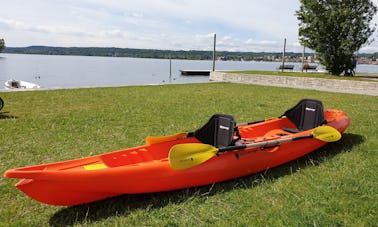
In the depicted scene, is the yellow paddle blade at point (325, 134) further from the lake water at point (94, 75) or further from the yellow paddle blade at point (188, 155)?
the lake water at point (94, 75)

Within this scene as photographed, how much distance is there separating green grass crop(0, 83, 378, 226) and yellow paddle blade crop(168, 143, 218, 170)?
0.43 metres

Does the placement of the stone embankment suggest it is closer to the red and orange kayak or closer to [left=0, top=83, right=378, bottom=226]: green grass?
[left=0, top=83, right=378, bottom=226]: green grass

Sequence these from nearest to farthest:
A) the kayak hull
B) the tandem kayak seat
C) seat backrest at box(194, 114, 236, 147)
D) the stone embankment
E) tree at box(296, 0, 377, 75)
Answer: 1. the kayak hull
2. seat backrest at box(194, 114, 236, 147)
3. the tandem kayak seat
4. the stone embankment
5. tree at box(296, 0, 377, 75)

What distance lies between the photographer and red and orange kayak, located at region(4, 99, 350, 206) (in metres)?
3.29

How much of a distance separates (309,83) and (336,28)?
5295mm

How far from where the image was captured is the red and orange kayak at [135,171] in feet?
10.8

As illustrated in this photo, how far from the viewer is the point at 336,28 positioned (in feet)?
71.0

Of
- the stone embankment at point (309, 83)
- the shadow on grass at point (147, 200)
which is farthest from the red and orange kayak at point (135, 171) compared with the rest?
the stone embankment at point (309, 83)

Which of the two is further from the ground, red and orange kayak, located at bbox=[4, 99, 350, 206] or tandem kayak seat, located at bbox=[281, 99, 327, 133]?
tandem kayak seat, located at bbox=[281, 99, 327, 133]

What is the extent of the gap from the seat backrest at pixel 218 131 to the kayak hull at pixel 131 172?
0.18 metres

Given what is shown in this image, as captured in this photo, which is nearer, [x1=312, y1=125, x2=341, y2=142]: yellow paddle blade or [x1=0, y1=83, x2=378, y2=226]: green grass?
[x1=0, y1=83, x2=378, y2=226]: green grass

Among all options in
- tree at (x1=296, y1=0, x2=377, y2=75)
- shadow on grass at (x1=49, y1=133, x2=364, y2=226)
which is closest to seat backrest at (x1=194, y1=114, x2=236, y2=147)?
shadow on grass at (x1=49, y1=133, x2=364, y2=226)

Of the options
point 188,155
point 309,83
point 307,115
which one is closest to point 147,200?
point 188,155

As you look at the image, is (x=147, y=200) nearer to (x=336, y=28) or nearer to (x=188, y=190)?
(x=188, y=190)
